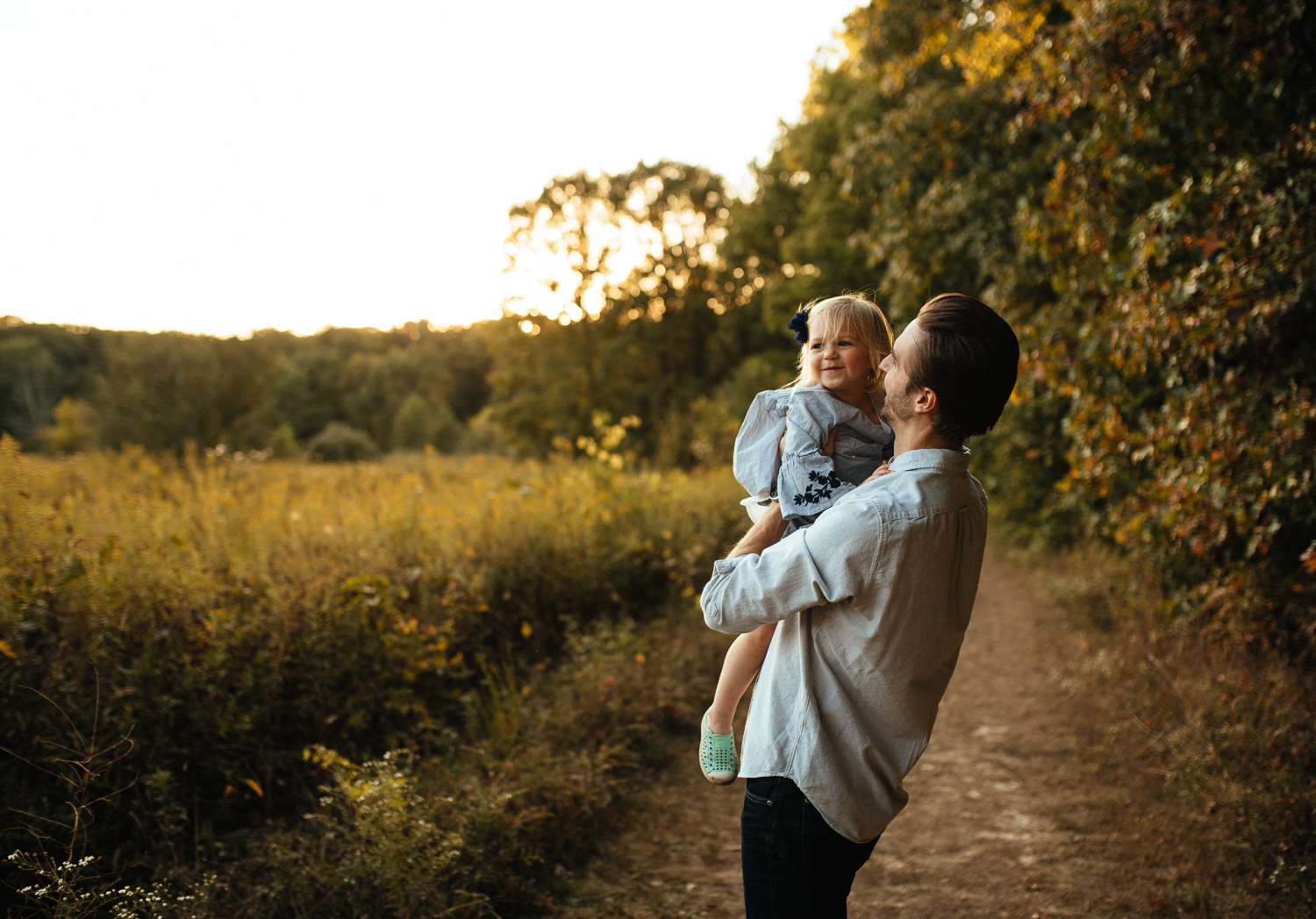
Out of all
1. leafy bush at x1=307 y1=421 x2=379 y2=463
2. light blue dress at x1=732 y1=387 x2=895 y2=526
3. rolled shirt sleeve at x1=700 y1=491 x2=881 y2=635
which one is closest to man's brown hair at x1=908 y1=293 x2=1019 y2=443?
rolled shirt sleeve at x1=700 y1=491 x2=881 y2=635

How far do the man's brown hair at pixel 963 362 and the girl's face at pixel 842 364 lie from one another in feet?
1.82

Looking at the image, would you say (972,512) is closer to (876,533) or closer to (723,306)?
(876,533)

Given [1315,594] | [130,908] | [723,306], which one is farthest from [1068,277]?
[723,306]

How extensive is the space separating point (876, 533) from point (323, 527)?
4728mm

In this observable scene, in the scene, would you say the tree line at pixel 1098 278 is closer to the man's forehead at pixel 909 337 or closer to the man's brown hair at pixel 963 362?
the man's brown hair at pixel 963 362

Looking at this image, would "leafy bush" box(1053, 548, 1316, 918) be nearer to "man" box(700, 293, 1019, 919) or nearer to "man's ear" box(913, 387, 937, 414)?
"man" box(700, 293, 1019, 919)

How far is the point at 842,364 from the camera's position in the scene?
2.12 meters

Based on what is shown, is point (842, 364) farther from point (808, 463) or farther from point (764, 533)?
point (764, 533)

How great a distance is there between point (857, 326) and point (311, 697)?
329cm

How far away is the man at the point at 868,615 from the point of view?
150 cm

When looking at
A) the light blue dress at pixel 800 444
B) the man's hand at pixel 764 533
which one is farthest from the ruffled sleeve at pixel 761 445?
the man's hand at pixel 764 533

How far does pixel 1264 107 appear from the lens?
450cm

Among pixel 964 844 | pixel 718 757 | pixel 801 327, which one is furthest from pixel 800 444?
pixel 964 844

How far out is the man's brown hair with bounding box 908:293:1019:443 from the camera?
149 cm
